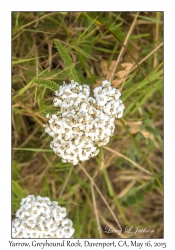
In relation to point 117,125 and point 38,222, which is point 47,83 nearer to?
point 38,222

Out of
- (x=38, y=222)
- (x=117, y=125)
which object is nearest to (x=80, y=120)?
(x=38, y=222)

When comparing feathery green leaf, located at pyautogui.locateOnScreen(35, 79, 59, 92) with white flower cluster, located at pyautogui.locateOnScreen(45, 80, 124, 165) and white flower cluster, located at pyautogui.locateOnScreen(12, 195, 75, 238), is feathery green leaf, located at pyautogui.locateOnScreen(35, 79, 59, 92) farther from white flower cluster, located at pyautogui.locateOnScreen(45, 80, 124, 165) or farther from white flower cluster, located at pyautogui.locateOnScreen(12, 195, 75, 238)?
white flower cluster, located at pyautogui.locateOnScreen(12, 195, 75, 238)

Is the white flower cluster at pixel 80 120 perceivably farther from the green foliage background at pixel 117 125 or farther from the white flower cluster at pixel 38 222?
the white flower cluster at pixel 38 222

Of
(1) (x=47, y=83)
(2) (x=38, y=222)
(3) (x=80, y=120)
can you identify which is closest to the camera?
(3) (x=80, y=120)

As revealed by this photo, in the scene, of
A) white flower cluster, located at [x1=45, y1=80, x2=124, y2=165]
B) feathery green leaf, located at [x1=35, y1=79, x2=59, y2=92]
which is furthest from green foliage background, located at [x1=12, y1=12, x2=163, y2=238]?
white flower cluster, located at [x1=45, y1=80, x2=124, y2=165]

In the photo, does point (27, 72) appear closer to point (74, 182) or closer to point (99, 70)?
point (99, 70)

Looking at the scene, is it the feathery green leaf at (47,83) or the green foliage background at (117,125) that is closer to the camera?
the feathery green leaf at (47,83)

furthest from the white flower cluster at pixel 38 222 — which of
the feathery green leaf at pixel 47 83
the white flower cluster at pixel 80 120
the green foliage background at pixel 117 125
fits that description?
the feathery green leaf at pixel 47 83
